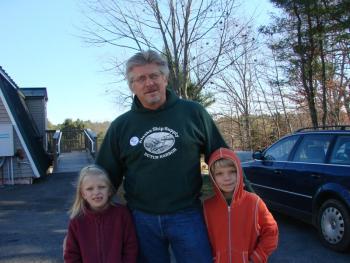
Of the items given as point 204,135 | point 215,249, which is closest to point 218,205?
point 215,249

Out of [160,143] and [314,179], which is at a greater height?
[160,143]

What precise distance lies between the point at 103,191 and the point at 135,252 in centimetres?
45

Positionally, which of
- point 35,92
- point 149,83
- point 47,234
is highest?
point 35,92

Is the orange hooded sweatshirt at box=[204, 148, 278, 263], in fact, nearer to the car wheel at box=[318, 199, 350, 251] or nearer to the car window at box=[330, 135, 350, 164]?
the car wheel at box=[318, 199, 350, 251]

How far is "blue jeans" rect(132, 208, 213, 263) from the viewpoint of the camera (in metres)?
2.84

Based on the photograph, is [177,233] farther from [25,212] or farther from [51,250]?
[25,212]

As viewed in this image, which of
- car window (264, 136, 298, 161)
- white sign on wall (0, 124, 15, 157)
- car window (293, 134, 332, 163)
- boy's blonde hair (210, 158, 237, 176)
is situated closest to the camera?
boy's blonde hair (210, 158, 237, 176)

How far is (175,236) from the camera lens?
9.37ft

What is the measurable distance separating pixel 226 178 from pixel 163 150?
445 millimetres

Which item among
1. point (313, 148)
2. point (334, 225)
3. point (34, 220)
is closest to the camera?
point (334, 225)

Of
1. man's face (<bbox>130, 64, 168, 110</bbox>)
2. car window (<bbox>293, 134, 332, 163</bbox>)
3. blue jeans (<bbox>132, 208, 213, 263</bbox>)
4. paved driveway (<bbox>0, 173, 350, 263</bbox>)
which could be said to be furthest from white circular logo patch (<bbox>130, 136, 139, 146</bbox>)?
car window (<bbox>293, 134, 332, 163</bbox>)

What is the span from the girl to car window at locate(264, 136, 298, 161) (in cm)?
472

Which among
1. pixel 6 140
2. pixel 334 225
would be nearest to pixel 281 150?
pixel 334 225

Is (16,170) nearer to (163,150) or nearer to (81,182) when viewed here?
A: (81,182)
